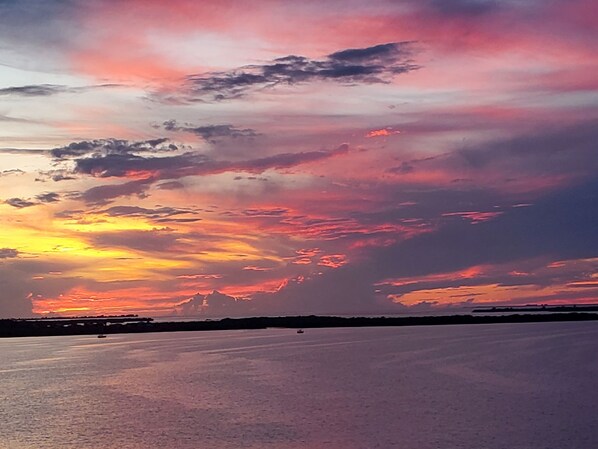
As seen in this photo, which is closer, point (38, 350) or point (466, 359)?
point (466, 359)

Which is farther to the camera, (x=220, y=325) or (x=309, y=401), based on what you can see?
(x=220, y=325)

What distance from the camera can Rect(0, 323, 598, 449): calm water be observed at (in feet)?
124

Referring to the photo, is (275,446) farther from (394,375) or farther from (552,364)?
(552,364)

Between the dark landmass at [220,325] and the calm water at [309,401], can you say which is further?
the dark landmass at [220,325]

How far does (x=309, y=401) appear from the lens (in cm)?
5106

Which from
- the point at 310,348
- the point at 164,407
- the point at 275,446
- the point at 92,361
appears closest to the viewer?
the point at 275,446

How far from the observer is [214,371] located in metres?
73.9

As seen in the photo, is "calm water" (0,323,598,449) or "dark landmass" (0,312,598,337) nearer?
"calm water" (0,323,598,449)

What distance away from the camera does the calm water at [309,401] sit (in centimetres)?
3791

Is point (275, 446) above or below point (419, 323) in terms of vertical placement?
below

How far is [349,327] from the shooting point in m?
184

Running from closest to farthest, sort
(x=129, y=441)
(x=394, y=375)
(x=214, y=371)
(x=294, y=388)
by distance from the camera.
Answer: (x=129, y=441), (x=294, y=388), (x=394, y=375), (x=214, y=371)

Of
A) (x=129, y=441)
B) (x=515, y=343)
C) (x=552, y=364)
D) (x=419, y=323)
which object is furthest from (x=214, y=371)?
(x=419, y=323)

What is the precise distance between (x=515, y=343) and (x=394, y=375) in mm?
46570
